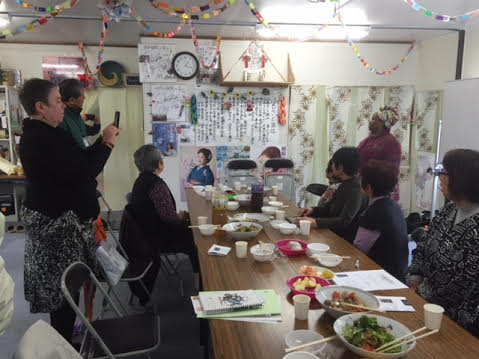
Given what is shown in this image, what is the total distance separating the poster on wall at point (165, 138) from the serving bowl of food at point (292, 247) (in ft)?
9.79

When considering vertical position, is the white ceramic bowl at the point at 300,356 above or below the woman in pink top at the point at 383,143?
below

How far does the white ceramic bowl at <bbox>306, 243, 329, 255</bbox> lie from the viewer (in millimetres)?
1863

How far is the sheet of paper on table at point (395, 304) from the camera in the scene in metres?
1.34

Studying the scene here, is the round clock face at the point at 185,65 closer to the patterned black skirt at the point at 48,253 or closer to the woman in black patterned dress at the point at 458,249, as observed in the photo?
the patterned black skirt at the point at 48,253

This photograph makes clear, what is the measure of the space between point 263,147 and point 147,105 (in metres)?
1.56

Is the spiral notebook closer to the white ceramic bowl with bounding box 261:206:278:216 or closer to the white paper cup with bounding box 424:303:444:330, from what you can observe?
the white paper cup with bounding box 424:303:444:330

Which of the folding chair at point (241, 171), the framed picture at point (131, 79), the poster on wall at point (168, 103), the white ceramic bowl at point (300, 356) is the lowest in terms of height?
the white ceramic bowl at point (300, 356)

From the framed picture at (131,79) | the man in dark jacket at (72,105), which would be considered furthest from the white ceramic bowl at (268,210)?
the framed picture at (131,79)

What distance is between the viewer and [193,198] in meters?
3.25

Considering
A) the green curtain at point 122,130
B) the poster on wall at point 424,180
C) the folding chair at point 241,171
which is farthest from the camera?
the green curtain at point 122,130

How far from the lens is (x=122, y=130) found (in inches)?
202

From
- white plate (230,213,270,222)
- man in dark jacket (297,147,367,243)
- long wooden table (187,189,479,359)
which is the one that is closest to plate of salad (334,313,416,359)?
long wooden table (187,189,479,359)

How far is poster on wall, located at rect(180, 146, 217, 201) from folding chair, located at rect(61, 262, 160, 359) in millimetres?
3045

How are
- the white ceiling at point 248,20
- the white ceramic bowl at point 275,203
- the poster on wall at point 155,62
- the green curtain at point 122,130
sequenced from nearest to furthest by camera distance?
the white ceramic bowl at point 275,203 < the white ceiling at point 248,20 < the poster on wall at point 155,62 < the green curtain at point 122,130
